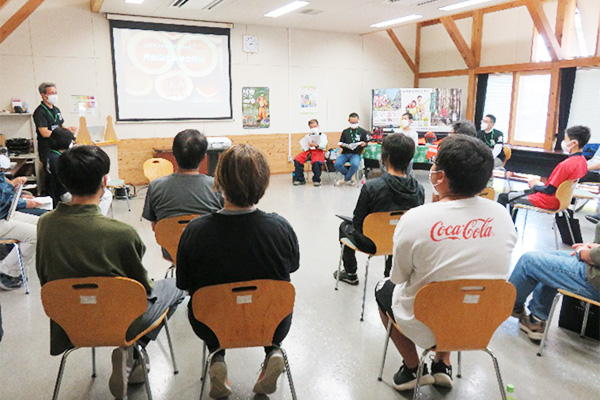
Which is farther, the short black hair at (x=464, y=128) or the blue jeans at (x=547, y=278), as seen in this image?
the short black hair at (x=464, y=128)

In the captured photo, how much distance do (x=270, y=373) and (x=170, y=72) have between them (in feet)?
22.6

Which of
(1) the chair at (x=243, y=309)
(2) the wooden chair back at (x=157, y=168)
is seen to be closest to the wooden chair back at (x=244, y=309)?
(1) the chair at (x=243, y=309)

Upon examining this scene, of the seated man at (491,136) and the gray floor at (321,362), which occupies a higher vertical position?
the seated man at (491,136)

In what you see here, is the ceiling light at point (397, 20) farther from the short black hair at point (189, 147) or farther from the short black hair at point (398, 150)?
the short black hair at point (189, 147)

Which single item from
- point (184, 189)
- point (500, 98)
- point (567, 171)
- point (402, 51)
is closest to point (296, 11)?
point (402, 51)

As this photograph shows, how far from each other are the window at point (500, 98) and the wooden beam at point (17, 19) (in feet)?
27.0

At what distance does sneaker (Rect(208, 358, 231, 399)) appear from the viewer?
6.15 feet

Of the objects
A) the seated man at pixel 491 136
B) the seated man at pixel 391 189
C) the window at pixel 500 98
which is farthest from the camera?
the window at pixel 500 98

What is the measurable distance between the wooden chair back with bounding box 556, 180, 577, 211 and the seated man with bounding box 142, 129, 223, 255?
320 centimetres

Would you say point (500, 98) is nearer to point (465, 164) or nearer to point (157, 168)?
point (157, 168)

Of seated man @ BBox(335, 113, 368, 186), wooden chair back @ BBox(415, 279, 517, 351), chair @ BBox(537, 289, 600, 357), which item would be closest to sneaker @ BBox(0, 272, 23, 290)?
wooden chair back @ BBox(415, 279, 517, 351)

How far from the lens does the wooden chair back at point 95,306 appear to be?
1654 millimetres

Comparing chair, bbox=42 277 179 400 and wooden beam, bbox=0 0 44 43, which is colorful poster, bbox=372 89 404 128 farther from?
chair, bbox=42 277 179 400

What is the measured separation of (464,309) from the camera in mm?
1731
